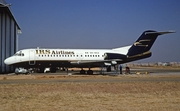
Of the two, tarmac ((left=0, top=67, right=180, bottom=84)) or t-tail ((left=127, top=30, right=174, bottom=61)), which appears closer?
tarmac ((left=0, top=67, right=180, bottom=84))

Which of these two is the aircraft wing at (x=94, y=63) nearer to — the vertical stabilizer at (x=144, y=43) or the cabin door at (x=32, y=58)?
the vertical stabilizer at (x=144, y=43)

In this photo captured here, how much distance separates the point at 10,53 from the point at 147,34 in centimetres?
2520

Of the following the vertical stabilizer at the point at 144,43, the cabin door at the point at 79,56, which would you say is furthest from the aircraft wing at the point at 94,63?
the vertical stabilizer at the point at 144,43

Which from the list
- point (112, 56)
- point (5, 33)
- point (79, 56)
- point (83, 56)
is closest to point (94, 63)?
point (83, 56)

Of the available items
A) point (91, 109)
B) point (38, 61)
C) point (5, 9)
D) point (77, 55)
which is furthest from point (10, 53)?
point (91, 109)

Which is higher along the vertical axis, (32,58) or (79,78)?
(32,58)

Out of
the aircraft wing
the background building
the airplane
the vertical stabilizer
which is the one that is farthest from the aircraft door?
the background building

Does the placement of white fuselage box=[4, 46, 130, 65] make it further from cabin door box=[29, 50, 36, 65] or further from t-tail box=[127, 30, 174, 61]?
t-tail box=[127, 30, 174, 61]

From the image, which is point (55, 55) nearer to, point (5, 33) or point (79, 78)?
point (79, 78)

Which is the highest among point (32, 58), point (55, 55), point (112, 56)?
point (55, 55)

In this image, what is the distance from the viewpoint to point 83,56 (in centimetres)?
3838

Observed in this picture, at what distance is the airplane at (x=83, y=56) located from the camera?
35938 mm

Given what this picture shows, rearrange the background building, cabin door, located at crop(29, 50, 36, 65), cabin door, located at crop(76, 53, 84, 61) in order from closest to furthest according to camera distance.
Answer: cabin door, located at crop(29, 50, 36, 65), cabin door, located at crop(76, 53, 84, 61), the background building

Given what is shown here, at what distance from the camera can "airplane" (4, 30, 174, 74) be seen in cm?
3594
